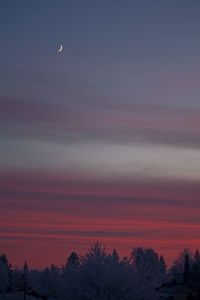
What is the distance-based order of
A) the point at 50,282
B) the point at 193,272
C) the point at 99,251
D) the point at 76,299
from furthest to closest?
the point at 50,282 → the point at 193,272 → the point at 99,251 → the point at 76,299

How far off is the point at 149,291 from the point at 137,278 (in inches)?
85.4

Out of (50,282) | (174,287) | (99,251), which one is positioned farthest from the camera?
(50,282)

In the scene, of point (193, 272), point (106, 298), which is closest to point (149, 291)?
point (106, 298)

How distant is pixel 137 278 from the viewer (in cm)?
5962

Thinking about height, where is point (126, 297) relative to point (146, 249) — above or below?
below

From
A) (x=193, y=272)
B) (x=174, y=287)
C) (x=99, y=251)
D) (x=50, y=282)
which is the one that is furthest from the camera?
(x=50, y=282)

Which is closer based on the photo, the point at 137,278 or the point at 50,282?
the point at 137,278

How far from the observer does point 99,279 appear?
5791 cm

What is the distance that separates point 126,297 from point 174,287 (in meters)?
51.5

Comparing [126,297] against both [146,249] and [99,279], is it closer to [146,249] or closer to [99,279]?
[99,279]

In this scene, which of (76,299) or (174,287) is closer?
(76,299)

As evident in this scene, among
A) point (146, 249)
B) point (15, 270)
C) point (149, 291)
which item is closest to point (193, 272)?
point (146, 249)

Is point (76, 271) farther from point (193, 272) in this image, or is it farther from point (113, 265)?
point (193, 272)

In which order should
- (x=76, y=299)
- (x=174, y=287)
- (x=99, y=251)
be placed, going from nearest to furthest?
(x=76, y=299)
(x=99, y=251)
(x=174, y=287)
